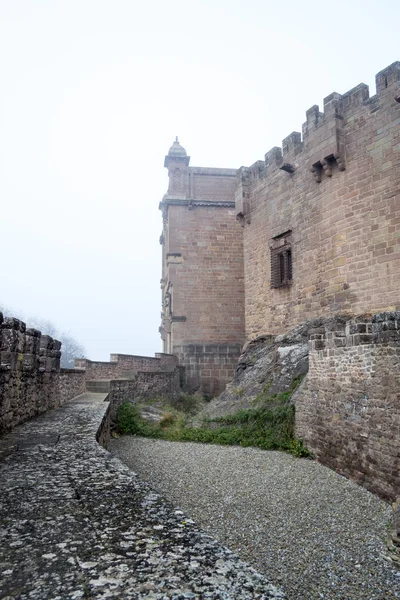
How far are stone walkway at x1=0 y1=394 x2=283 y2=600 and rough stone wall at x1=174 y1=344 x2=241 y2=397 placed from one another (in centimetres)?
1435

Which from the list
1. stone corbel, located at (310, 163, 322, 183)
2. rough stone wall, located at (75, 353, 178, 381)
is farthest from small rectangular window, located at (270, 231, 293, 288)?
rough stone wall, located at (75, 353, 178, 381)

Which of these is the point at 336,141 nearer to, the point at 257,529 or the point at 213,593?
the point at 257,529

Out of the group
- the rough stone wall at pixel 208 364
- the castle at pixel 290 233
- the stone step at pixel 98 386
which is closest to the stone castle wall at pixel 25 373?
the stone step at pixel 98 386

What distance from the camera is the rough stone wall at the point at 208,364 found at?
58.4 feet

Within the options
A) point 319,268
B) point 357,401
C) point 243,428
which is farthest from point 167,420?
point 357,401

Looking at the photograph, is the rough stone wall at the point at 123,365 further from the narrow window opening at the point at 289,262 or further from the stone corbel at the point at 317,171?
the stone corbel at the point at 317,171

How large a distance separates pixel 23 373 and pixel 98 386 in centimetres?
853

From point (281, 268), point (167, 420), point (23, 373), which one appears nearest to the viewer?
point (23, 373)

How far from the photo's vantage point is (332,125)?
11.4 meters

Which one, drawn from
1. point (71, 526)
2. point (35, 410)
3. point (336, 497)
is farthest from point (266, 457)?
point (71, 526)

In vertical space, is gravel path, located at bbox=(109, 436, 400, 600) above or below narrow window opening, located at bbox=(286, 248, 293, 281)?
below

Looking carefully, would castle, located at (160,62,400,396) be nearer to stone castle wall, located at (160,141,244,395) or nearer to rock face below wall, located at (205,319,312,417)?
stone castle wall, located at (160,141,244,395)

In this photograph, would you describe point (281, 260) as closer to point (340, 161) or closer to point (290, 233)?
point (290, 233)

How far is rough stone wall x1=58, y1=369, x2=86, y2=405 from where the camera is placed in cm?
1014
